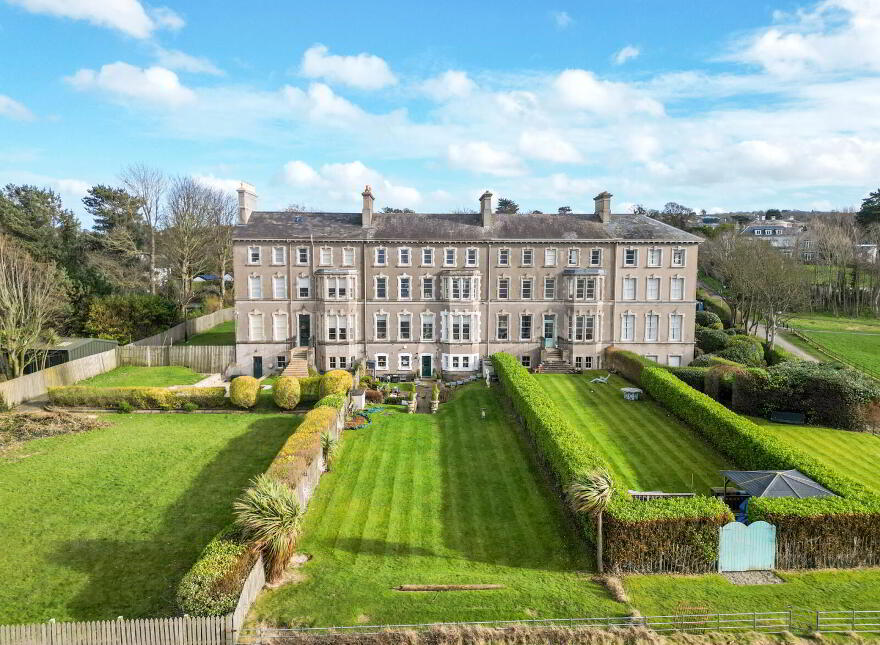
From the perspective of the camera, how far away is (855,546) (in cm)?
1727

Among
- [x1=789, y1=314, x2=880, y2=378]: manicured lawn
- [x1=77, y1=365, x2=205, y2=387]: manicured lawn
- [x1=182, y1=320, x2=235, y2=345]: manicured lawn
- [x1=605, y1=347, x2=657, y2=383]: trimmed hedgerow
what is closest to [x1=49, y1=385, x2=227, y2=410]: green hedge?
[x1=77, y1=365, x2=205, y2=387]: manicured lawn

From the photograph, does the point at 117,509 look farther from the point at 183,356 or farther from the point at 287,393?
the point at 183,356

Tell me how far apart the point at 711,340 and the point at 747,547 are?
Result: 40.5m

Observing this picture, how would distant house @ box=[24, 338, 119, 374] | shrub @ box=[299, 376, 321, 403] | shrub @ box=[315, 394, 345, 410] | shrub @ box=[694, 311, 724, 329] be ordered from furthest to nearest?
1. shrub @ box=[694, 311, 724, 329]
2. distant house @ box=[24, 338, 119, 374]
3. shrub @ box=[299, 376, 321, 403]
4. shrub @ box=[315, 394, 345, 410]

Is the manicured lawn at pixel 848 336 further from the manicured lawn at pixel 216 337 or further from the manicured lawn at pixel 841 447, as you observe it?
the manicured lawn at pixel 216 337

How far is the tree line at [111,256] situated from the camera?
49.2 m

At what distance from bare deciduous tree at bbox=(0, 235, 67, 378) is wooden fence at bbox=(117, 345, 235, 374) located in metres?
6.79

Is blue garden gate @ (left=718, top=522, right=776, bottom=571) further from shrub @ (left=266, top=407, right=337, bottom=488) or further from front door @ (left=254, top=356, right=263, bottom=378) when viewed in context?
front door @ (left=254, top=356, right=263, bottom=378)

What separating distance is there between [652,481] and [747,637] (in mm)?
10574

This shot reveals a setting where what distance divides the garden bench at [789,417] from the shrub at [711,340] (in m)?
19.9

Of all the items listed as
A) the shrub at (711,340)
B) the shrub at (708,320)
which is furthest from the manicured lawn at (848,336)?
the shrub at (711,340)

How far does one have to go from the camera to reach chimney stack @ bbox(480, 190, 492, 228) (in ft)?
153

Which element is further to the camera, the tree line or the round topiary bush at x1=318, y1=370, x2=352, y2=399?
the tree line

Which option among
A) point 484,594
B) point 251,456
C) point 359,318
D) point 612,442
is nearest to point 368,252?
point 359,318
